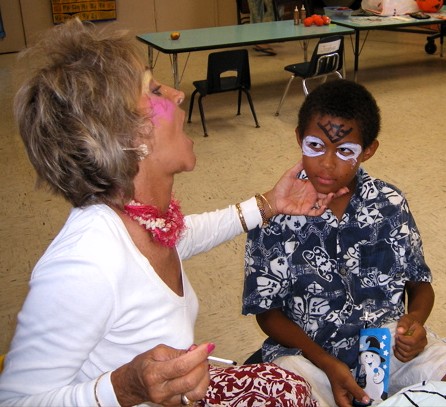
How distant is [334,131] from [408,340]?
613 millimetres

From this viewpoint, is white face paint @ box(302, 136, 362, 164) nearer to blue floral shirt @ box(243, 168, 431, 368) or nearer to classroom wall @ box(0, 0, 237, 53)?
blue floral shirt @ box(243, 168, 431, 368)

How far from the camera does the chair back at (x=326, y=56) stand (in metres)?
4.95

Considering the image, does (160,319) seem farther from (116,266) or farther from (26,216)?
(26,216)

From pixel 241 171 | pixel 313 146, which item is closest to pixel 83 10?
pixel 241 171

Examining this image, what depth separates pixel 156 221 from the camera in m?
1.34

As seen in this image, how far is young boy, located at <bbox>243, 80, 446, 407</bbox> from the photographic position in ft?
5.29

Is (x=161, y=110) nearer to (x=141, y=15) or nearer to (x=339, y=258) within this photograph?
(x=339, y=258)

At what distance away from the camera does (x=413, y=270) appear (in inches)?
65.2

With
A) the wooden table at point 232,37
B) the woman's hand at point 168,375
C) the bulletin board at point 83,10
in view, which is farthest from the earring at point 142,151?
the bulletin board at point 83,10

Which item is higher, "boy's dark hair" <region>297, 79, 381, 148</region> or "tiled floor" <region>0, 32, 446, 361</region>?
"boy's dark hair" <region>297, 79, 381, 148</region>

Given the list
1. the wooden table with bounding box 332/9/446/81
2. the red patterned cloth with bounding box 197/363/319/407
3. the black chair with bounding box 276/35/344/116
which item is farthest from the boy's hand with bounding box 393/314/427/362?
the wooden table with bounding box 332/9/446/81

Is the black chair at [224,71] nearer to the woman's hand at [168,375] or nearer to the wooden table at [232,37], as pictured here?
the wooden table at [232,37]

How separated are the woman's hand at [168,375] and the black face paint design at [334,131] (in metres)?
0.81

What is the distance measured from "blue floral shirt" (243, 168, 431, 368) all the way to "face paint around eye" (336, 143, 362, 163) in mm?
86
